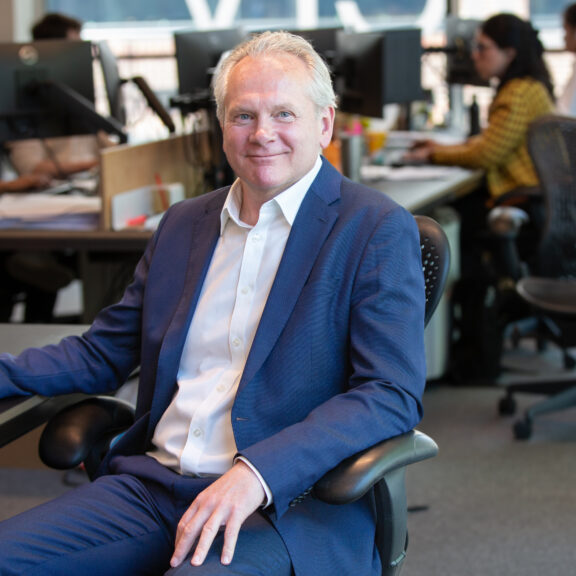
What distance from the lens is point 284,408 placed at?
1.41 metres

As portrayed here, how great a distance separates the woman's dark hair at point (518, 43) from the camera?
383 cm

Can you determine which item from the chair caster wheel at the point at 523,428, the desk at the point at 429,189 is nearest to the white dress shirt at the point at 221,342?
the desk at the point at 429,189

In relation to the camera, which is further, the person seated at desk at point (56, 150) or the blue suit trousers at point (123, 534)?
the person seated at desk at point (56, 150)

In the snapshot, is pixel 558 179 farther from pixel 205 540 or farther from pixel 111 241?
pixel 205 540

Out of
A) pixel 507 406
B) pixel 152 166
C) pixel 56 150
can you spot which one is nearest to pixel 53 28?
pixel 56 150

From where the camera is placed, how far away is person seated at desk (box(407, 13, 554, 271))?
373 cm

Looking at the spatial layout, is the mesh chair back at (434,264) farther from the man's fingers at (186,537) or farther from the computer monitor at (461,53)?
the computer monitor at (461,53)

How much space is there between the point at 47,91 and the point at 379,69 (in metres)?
1.37

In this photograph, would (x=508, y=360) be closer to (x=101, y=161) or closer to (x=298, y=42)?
(x=101, y=161)

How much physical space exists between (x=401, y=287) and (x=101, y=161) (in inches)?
57.1

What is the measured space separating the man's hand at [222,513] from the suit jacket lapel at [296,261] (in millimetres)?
179

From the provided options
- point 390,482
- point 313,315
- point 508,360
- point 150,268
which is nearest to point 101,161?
point 150,268

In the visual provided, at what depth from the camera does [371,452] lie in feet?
4.25

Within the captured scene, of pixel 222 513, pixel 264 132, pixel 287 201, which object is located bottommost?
pixel 222 513
